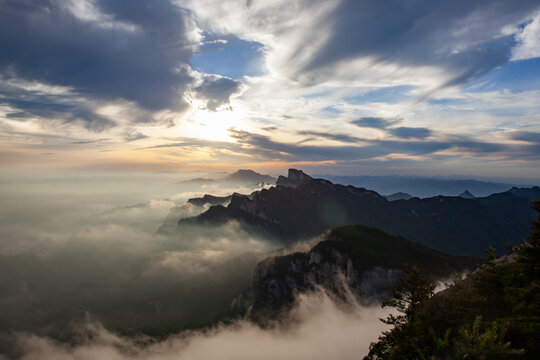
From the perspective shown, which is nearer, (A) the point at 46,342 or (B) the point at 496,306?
(B) the point at 496,306

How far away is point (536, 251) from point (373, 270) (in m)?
130

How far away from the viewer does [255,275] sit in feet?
581

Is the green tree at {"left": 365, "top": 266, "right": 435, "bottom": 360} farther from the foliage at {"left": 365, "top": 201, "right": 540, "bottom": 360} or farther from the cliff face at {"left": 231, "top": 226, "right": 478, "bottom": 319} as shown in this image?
the cliff face at {"left": 231, "top": 226, "right": 478, "bottom": 319}

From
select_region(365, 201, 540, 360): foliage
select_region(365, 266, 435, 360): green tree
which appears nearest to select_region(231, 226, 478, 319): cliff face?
select_region(365, 266, 435, 360): green tree

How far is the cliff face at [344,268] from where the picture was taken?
140000 mm

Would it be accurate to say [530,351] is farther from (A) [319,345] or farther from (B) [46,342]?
(B) [46,342]

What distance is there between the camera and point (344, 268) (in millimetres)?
149625

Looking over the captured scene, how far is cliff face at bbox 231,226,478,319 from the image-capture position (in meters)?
140

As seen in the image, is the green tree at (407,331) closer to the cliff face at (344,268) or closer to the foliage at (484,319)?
the foliage at (484,319)

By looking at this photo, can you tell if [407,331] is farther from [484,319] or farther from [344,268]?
[344,268]

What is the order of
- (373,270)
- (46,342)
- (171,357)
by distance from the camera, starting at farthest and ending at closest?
(46,342), (171,357), (373,270)

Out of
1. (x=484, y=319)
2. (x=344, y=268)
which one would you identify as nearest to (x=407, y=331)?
(x=484, y=319)

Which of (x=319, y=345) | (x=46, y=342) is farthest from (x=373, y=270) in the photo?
(x=46, y=342)

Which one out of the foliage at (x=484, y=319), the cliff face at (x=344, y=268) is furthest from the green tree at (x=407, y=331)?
the cliff face at (x=344, y=268)
